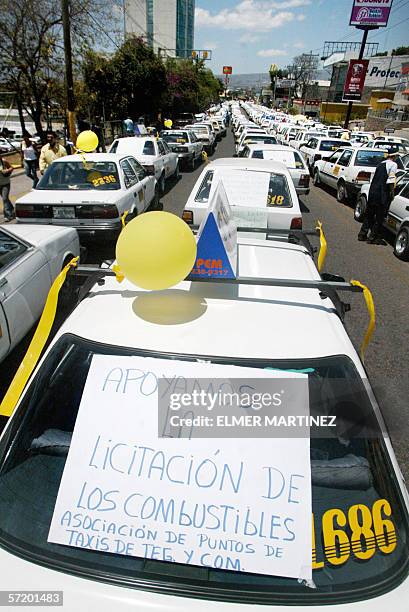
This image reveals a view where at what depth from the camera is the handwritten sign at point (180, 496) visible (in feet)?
4.38

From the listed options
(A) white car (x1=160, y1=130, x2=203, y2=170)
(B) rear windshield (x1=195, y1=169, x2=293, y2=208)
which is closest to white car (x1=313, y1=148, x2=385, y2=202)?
(B) rear windshield (x1=195, y1=169, x2=293, y2=208)

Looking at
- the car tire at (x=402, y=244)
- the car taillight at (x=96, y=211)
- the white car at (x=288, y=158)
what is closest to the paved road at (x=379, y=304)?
the car tire at (x=402, y=244)

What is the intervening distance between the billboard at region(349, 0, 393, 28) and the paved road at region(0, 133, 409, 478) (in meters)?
32.6

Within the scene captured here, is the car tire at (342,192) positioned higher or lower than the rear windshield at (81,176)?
lower

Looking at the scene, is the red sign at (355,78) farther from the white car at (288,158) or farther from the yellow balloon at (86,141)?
the yellow balloon at (86,141)

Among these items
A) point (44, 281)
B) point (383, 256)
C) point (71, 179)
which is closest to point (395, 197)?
point (383, 256)

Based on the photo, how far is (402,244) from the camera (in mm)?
8219

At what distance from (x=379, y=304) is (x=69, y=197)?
5.34 metres

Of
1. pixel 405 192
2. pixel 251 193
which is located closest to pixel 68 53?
pixel 405 192

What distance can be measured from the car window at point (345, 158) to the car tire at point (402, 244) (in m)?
5.73

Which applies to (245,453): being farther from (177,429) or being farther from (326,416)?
(326,416)

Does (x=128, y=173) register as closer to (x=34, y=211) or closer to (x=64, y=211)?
(x=64, y=211)

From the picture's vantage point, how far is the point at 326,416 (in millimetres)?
1730

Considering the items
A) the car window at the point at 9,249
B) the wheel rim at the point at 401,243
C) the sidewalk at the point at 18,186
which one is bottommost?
the sidewalk at the point at 18,186
